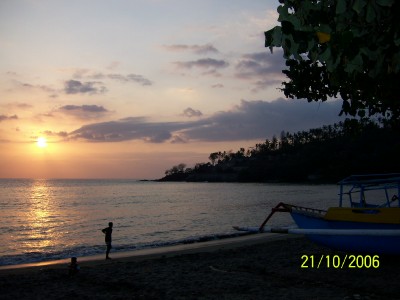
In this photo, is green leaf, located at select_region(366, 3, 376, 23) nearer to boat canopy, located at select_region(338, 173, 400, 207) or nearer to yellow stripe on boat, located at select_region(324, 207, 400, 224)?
yellow stripe on boat, located at select_region(324, 207, 400, 224)

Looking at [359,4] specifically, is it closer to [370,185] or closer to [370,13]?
[370,13]

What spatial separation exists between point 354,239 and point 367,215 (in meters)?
1.05

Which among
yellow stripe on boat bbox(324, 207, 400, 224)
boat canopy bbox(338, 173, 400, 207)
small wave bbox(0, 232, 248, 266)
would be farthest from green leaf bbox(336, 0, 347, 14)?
small wave bbox(0, 232, 248, 266)

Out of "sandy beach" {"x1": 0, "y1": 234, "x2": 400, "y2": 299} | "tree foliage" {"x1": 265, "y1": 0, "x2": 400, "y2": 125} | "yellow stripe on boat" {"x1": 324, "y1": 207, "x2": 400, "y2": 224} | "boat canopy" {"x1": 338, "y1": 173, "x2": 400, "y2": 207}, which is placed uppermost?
"tree foliage" {"x1": 265, "y1": 0, "x2": 400, "y2": 125}

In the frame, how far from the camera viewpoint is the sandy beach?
455 inches

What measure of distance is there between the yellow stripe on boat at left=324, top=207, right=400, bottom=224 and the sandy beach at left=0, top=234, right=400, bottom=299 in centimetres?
167

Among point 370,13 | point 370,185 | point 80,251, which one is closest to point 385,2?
point 370,13

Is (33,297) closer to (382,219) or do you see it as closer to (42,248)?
(382,219)

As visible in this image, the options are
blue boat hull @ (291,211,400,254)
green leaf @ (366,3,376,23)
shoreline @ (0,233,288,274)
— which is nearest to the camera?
green leaf @ (366,3,376,23)

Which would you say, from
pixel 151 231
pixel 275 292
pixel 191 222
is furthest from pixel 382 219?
pixel 191 222

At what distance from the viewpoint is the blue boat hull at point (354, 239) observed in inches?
527

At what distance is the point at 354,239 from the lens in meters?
14.0
